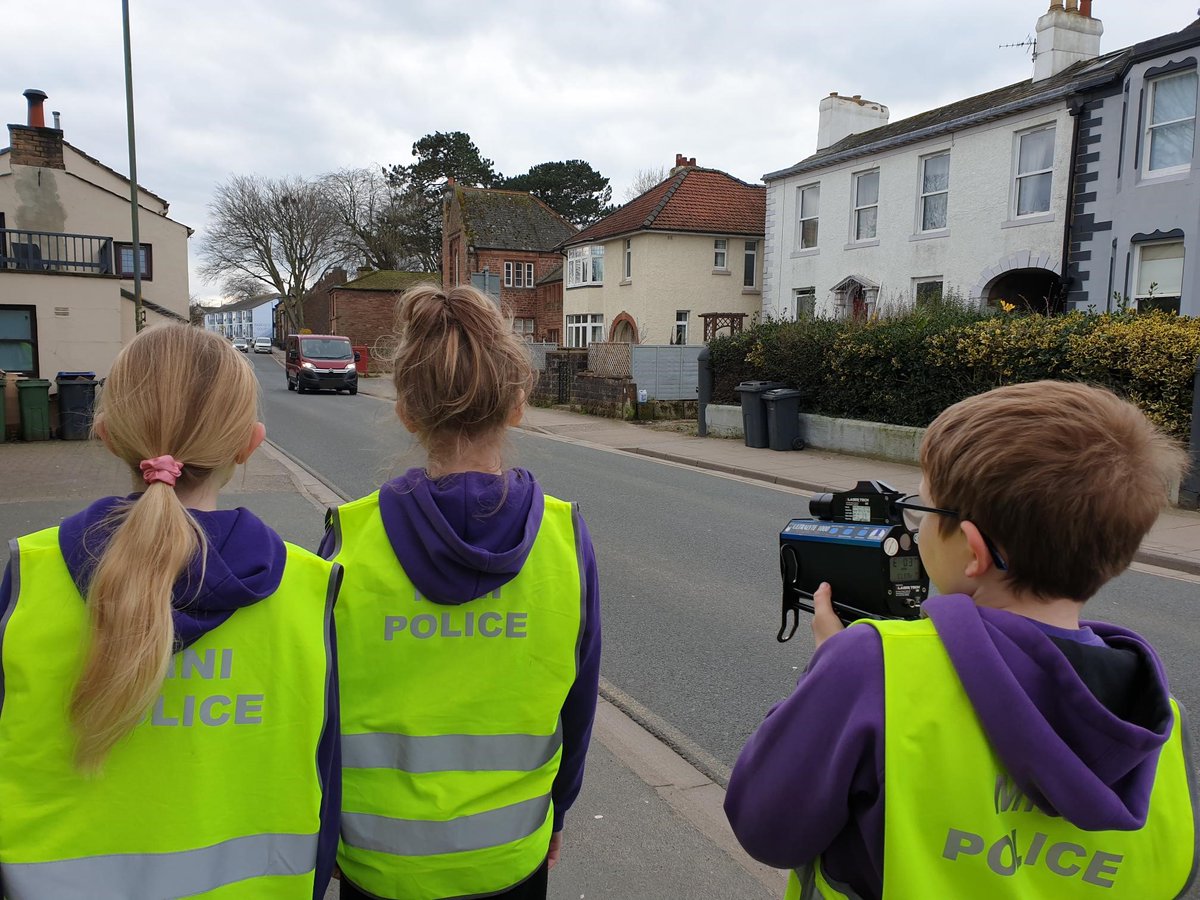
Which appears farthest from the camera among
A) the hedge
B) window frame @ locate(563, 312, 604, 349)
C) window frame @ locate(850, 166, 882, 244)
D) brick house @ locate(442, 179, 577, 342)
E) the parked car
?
brick house @ locate(442, 179, 577, 342)

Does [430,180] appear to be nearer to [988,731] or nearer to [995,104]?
[995,104]

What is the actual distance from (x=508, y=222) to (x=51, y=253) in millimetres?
27570

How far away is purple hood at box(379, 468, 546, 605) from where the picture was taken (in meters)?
1.66

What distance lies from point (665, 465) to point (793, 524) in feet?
41.0

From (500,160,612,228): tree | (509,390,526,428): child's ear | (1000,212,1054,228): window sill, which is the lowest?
(509,390,526,428): child's ear

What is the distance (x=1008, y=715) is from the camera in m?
1.14

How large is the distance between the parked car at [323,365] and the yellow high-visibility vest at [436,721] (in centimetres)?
3103

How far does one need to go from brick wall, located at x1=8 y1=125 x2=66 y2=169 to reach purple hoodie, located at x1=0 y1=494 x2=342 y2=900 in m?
27.4

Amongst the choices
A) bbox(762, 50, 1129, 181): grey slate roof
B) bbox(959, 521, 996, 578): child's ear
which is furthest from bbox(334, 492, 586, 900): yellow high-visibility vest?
bbox(762, 50, 1129, 181): grey slate roof

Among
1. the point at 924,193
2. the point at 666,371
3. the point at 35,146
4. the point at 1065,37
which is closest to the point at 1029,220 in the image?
the point at 924,193

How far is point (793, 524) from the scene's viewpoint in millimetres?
1637

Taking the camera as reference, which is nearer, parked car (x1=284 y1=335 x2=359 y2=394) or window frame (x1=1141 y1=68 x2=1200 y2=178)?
window frame (x1=1141 y1=68 x2=1200 y2=178)

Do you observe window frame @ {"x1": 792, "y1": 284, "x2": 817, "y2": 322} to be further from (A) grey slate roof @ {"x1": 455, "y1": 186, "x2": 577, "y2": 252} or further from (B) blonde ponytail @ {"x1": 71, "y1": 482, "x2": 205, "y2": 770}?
(A) grey slate roof @ {"x1": 455, "y1": 186, "x2": 577, "y2": 252}

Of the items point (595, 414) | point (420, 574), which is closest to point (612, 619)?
Result: point (420, 574)
